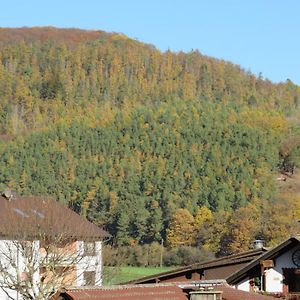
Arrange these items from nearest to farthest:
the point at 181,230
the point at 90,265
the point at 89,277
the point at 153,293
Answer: the point at 153,293 → the point at 89,277 → the point at 90,265 → the point at 181,230

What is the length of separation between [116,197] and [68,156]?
23026 millimetres

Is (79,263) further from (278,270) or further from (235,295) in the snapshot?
(235,295)

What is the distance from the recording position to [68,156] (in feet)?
534

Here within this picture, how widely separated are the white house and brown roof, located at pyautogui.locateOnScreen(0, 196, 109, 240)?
44.8ft

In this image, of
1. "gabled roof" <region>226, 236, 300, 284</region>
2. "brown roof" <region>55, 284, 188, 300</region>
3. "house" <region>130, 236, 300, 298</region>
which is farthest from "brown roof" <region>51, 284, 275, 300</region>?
"house" <region>130, 236, 300, 298</region>

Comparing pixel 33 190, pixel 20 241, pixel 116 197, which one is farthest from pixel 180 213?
pixel 20 241

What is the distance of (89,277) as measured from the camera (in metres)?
46.2

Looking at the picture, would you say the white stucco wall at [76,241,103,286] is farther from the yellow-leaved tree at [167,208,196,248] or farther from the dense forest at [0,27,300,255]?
the yellow-leaved tree at [167,208,196,248]

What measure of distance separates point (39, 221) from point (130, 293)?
25191mm

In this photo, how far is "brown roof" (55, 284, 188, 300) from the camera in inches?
867

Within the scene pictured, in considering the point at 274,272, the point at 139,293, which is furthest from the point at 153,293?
the point at 274,272

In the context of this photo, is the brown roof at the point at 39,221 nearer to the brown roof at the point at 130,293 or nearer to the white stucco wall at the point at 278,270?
the white stucco wall at the point at 278,270

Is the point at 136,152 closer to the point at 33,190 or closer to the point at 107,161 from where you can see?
the point at 107,161

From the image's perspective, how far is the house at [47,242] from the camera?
37.9m
